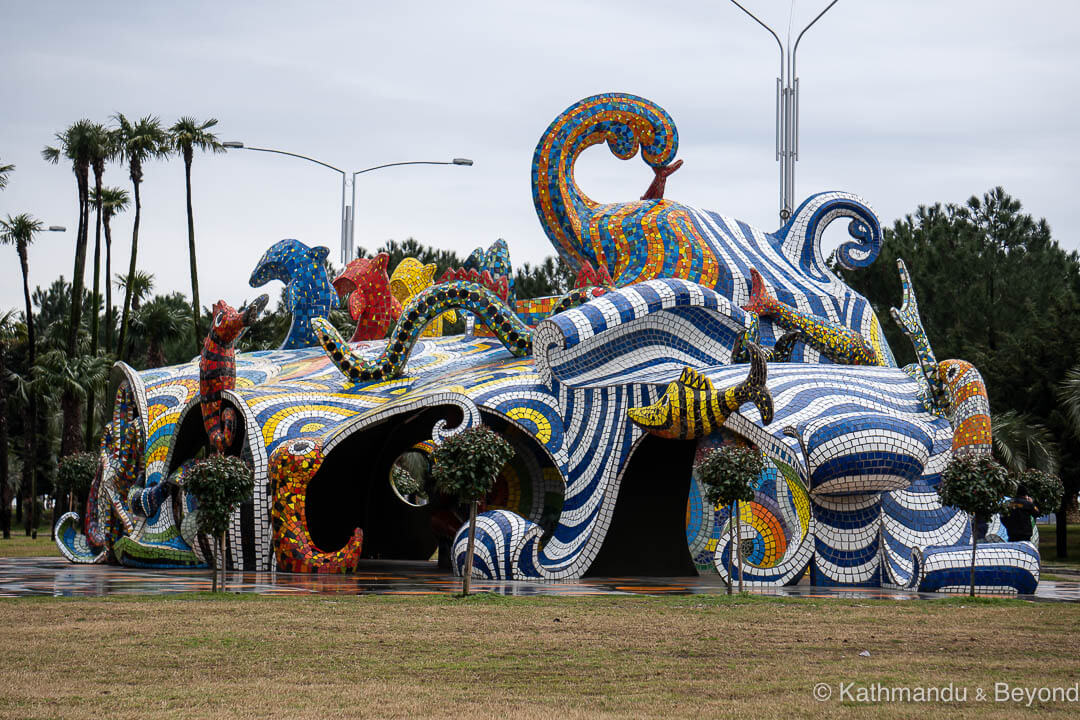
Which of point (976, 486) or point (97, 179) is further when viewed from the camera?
point (97, 179)

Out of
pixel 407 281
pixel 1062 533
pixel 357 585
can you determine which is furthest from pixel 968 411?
pixel 1062 533

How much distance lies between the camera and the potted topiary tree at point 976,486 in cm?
1964

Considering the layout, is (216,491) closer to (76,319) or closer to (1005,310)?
(76,319)

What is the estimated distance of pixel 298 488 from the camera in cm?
2473

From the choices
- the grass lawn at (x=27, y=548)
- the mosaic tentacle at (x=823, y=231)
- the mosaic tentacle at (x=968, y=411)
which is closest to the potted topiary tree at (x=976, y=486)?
the mosaic tentacle at (x=968, y=411)

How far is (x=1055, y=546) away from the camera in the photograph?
4469cm

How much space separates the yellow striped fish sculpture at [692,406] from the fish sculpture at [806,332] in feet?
14.6

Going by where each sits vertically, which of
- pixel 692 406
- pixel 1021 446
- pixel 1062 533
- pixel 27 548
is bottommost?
pixel 27 548

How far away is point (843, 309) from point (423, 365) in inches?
352

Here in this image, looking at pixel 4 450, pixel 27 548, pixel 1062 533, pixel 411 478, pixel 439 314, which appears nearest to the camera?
pixel 439 314

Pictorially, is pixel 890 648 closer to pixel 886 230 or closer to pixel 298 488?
pixel 298 488

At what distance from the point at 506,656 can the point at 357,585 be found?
9232 millimetres

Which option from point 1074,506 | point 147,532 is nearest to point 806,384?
point 147,532

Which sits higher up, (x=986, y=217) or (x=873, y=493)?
(x=986, y=217)
